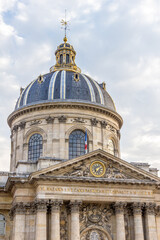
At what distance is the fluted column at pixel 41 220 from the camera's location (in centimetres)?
3123

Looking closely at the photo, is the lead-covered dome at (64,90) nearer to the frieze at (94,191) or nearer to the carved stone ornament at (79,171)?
the carved stone ornament at (79,171)

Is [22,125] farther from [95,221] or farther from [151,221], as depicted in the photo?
[151,221]

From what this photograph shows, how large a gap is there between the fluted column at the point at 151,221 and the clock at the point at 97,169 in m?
5.15

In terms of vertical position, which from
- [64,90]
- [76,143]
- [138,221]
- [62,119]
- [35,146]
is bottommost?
[138,221]

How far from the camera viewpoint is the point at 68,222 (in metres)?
33.4

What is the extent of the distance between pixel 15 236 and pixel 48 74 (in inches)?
945

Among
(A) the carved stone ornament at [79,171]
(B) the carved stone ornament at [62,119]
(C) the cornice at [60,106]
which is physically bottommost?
(A) the carved stone ornament at [79,171]

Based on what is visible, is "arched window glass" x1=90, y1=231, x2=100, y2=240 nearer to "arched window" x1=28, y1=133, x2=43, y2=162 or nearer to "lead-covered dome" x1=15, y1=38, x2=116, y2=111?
"arched window" x1=28, y1=133, x2=43, y2=162

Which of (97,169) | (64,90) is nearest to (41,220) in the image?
(97,169)

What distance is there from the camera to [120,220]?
33.8m

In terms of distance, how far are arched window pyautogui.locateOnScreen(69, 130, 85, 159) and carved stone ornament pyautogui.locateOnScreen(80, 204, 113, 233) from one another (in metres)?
9.19

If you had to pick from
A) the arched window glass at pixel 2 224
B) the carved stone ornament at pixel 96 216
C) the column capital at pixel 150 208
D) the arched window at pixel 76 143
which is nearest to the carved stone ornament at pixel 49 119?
the arched window at pixel 76 143

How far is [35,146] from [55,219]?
1338 centimetres

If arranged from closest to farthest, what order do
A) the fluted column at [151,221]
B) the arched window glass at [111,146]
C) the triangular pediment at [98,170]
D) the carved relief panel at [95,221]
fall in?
the triangular pediment at [98,170]
the fluted column at [151,221]
the carved relief panel at [95,221]
the arched window glass at [111,146]
